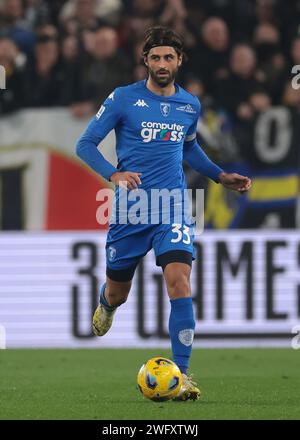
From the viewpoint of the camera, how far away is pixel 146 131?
307 inches

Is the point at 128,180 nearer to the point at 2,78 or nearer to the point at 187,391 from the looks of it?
the point at 187,391

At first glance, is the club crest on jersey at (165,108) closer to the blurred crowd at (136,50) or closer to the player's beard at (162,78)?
the player's beard at (162,78)

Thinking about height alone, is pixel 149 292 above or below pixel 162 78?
below

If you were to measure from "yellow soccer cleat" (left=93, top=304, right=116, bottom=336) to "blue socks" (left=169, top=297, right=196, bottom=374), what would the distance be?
1323 millimetres

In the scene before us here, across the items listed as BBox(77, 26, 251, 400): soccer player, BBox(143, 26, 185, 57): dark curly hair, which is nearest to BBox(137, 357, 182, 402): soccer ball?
BBox(77, 26, 251, 400): soccer player

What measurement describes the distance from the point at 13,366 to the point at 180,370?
10.2ft

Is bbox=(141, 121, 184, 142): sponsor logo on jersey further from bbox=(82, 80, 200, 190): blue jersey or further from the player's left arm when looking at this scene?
the player's left arm

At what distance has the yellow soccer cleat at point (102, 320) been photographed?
8.77 meters

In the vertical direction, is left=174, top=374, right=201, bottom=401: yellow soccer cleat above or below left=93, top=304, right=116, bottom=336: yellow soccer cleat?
below

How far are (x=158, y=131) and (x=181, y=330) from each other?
4.39 ft

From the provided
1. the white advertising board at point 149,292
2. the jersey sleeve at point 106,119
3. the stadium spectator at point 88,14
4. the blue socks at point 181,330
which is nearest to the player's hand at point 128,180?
the jersey sleeve at point 106,119

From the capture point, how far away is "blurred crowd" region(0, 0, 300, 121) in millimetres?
13477

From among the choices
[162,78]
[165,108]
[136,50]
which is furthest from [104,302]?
[136,50]
